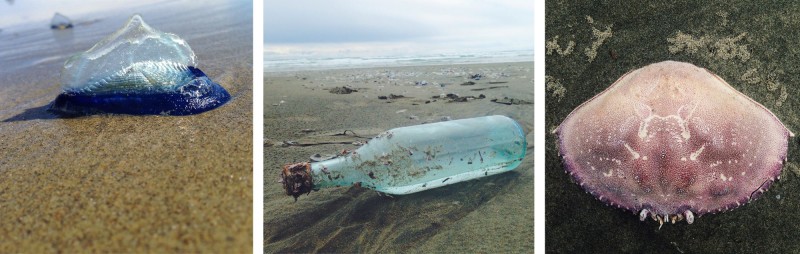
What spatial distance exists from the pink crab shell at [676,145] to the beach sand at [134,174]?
52.6 inches

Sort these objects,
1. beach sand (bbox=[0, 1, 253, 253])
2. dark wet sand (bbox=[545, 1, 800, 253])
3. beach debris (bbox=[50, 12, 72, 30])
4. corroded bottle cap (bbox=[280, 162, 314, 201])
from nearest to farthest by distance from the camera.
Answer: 1. beach sand (bbox=[0, 1, 253, 253])
2. corroded bottle cap (bbox=[280, 162, 314, 201])
3. dark wet sand (bbox=[545, 1, 800, 253])
4. beach debris (bbox=[50, 12, 72, 30])

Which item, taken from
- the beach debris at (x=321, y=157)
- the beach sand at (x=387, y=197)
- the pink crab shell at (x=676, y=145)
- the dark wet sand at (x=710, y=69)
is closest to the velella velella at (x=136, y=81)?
the beach sand at (x=387, y=197)

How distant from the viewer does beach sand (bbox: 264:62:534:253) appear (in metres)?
1.88

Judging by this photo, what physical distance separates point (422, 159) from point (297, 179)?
470 mm

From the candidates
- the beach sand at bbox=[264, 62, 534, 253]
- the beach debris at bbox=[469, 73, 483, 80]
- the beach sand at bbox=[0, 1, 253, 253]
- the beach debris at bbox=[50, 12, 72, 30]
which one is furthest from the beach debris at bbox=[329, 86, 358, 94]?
the beach debris at bbox=[50, 12, 72, 30]

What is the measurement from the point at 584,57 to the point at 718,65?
20.2 inches

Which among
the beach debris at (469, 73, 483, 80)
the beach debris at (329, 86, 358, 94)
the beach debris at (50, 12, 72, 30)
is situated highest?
the beach debris at (50, 12, 72, 30)

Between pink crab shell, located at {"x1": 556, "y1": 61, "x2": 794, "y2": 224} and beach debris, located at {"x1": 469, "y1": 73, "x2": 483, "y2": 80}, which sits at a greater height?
beach debris, located at {"x1": 469, "y1": 73, "x2": 483, "y2": 80}

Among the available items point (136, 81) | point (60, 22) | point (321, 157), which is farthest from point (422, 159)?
point (60, 22)

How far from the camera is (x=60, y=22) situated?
2.34 metres

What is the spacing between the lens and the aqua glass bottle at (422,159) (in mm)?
1864

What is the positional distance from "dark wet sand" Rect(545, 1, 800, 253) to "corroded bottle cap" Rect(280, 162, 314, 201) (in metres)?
0.95

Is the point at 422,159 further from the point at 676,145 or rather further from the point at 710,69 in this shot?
the point at 710,69

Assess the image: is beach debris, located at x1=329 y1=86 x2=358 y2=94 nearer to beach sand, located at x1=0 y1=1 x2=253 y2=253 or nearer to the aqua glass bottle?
the aqua glass bottle
